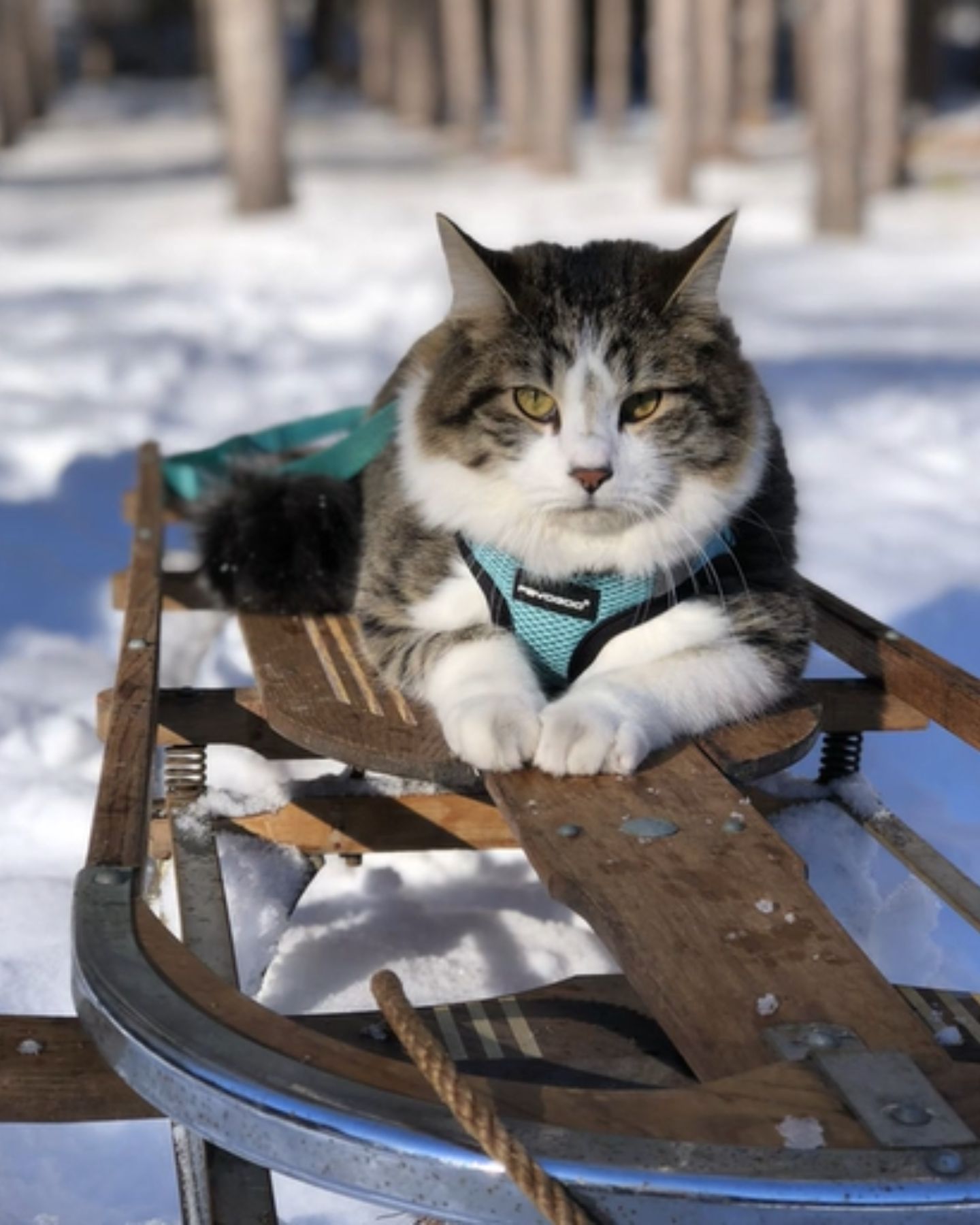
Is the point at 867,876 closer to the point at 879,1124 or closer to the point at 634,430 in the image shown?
the point at 634,430

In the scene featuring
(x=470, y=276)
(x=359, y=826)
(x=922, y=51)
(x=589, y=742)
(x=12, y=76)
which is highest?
(x=470, y=276)

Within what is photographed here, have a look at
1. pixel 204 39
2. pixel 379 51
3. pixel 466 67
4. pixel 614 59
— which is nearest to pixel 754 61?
pixel 614 59

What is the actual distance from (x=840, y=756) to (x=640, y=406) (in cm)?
94

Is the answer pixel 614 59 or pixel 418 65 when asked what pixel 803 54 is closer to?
pixel 614 59

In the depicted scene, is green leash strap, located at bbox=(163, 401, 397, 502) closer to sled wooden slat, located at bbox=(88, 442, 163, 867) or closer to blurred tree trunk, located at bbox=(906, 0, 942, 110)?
sled wooden slat, located at bbox=(88, 442, 163, 867)

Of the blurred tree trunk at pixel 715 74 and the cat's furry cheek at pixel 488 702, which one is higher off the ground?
the cat's furry cheek at pixel 488 702

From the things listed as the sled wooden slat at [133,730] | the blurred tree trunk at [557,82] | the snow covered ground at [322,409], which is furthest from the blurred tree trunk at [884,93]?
the sled wooden slat at [133,730]

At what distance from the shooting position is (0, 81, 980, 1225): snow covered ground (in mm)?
2473

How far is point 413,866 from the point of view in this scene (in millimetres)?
2836

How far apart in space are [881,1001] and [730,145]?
14.8m

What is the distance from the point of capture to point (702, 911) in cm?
169

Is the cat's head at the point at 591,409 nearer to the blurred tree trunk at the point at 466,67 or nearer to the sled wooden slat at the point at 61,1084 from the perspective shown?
the sled wooden slat at the point at 61,1084

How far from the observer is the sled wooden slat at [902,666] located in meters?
2.33

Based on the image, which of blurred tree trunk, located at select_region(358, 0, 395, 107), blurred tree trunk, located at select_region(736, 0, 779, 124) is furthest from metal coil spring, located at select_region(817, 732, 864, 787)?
blurred tree trunk, located at select_region(358, 0, 395, 107)
